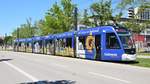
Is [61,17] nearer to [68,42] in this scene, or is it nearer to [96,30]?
[68,42]

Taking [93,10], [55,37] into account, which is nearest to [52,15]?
[93,10]

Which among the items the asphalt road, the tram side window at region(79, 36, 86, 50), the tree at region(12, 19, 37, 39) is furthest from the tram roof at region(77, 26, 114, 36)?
the tree at region(12, 19, 37, 39)

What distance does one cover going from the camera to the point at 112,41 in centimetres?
2983

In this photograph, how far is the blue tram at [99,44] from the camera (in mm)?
28688

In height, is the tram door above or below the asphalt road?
above

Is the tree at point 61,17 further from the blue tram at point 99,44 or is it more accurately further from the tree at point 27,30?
the tree at point 27,30

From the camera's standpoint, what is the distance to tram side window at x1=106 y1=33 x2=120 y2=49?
29.2 m

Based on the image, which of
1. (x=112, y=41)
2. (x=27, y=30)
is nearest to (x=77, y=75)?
(x=112, y=41)

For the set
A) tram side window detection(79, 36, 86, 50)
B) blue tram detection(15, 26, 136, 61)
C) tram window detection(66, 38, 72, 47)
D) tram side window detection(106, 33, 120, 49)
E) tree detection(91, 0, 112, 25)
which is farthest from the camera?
tree detection(91, 0, 112, 25)

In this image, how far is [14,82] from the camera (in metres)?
15.4

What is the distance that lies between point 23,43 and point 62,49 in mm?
29637

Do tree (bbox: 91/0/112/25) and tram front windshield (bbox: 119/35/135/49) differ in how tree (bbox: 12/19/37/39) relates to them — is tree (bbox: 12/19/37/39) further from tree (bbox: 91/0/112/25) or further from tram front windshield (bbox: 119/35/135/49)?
tram front windshield (bbox: 119/35/135/49)

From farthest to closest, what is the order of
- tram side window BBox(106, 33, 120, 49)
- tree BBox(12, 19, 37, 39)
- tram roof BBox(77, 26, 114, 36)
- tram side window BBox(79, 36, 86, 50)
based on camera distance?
tree BBox(12, 19, 37, 39) → tram side window BBox(79, 36, 86, 50) → tram roof BBox(77, 26, 114, 36) → tram side window BBox(106, 33, 120, 49)

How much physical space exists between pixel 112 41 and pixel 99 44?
2535 mm
